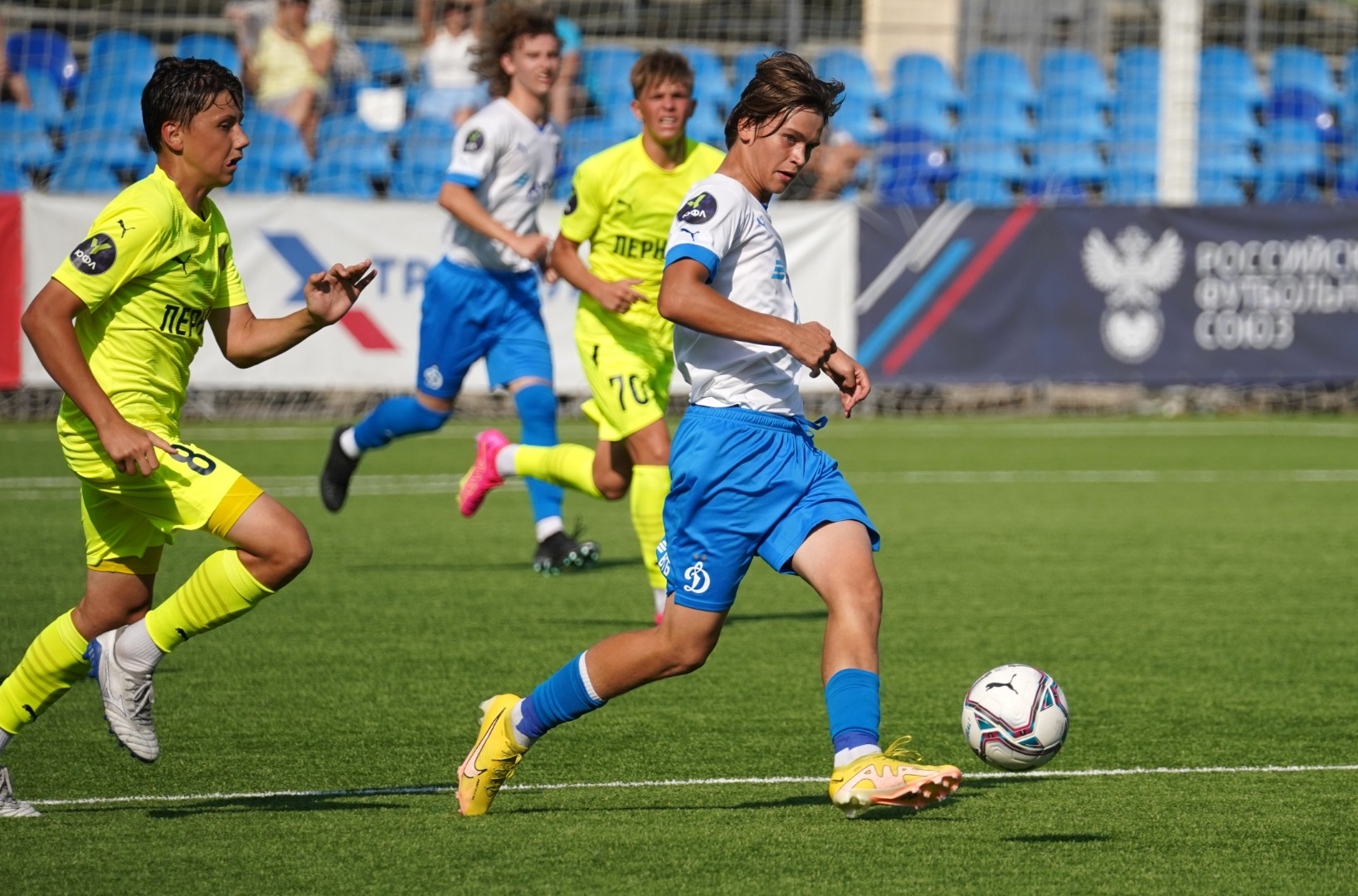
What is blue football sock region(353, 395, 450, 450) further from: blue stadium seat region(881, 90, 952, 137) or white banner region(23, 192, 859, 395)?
blue stadium seat region(881, 90, 952, 137)

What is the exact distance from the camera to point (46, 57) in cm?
1605

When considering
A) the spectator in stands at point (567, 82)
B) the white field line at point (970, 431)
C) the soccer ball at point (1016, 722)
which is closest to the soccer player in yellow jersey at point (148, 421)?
the soccer ball at point (1016, 722)

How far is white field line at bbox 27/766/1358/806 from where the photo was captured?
15.3 ft

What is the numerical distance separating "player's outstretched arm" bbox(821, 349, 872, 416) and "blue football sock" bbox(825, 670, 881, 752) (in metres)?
0.62

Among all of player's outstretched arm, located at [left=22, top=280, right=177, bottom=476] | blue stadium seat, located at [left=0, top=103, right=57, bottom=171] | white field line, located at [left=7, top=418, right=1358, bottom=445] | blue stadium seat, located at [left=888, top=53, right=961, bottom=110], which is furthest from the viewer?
blue stadium seat, located at [left=888, top=53, right=961, bottom=110]

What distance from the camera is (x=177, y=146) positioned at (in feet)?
15.3

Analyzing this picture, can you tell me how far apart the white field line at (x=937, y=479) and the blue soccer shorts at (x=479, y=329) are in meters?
2.69

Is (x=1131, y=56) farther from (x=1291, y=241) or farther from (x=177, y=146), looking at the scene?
(x=177, y=146)

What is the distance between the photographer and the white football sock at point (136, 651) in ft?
14.7

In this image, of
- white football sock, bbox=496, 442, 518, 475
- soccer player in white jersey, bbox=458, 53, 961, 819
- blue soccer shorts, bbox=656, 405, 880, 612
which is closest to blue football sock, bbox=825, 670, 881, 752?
soccer player in white jersey, bbox=458, 53, 961, 819

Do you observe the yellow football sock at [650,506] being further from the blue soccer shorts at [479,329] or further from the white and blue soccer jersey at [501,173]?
the white and blue soccer jersey at [501,173]

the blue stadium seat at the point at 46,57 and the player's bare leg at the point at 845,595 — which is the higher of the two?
the blue stadium seat at the point at 46,57

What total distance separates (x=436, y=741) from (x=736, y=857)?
1.56m

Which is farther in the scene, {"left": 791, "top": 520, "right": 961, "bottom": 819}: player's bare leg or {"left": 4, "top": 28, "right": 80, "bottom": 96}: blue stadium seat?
{"left": 4, "top": 28, "right": 80, "bottom": 96}: blue stadium seat
